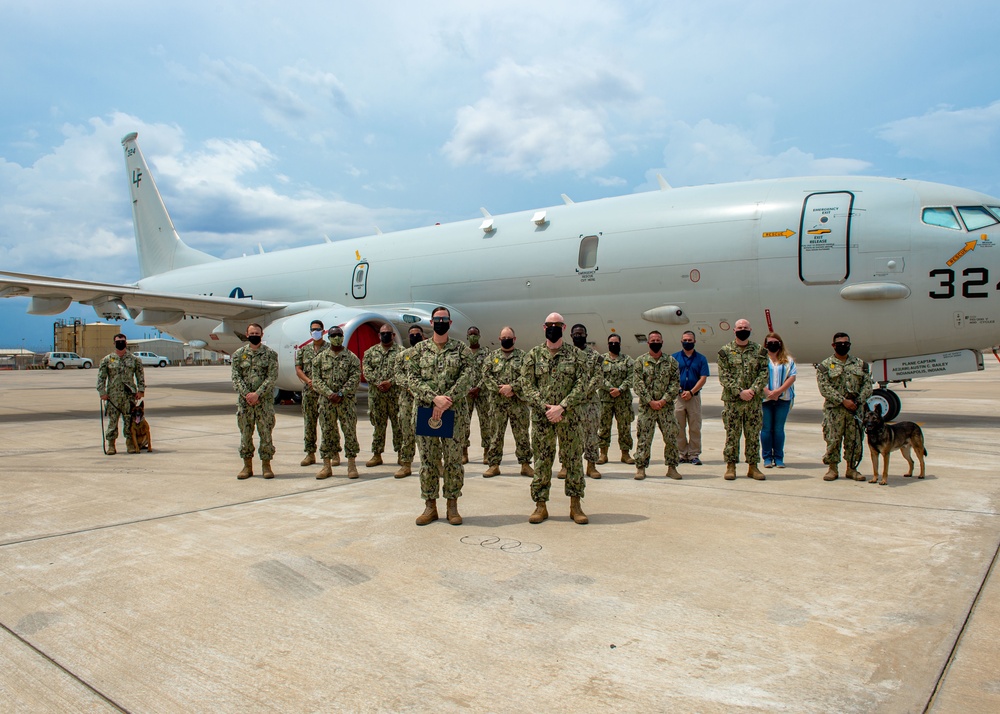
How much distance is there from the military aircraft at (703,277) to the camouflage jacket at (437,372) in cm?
624

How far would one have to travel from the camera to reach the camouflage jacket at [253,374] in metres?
7.11

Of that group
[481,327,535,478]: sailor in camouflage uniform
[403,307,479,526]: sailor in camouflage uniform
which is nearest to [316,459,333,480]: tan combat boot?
[481,327,535,478]: sailor in camouflage uniform

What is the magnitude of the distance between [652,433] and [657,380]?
0.56 meters

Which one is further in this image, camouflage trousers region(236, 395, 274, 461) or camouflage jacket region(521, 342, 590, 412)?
camouflage trousers region(236, 395, 274, 461)

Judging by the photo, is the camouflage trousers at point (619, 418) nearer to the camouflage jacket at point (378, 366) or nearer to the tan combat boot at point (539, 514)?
the camouflage jacket at point (378, 366)

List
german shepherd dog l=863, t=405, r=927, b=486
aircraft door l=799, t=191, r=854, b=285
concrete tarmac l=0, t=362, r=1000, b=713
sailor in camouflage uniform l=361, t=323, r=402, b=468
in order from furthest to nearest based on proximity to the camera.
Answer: aircraft door l=799, t=191, r=854, b=285 < sailor in camouflage uniform l=361, t=323, r=402, b=468 < german shepherd dog l=863, t=405, r=927, b=486 < concrete tarmac l=0, t=362, r=1000, b=713

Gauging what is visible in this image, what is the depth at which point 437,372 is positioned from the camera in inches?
203

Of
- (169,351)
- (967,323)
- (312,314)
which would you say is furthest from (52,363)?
(967,323)

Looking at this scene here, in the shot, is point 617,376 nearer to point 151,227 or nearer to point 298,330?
point 298,330

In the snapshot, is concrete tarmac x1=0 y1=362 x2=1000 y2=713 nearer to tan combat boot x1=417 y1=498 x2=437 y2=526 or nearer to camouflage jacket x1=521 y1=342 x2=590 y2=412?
tan combat boot x1=417 y1=498 x2=437 y2=526

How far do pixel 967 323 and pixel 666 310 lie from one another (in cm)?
398

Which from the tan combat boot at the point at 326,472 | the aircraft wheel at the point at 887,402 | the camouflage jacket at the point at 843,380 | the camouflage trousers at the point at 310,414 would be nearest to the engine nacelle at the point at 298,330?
the camouflage trousers at the point at 310,414

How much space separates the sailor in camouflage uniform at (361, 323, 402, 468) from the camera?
7633 millimetres

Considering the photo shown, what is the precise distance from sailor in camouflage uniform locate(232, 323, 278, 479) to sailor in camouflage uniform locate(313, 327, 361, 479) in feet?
1.64
